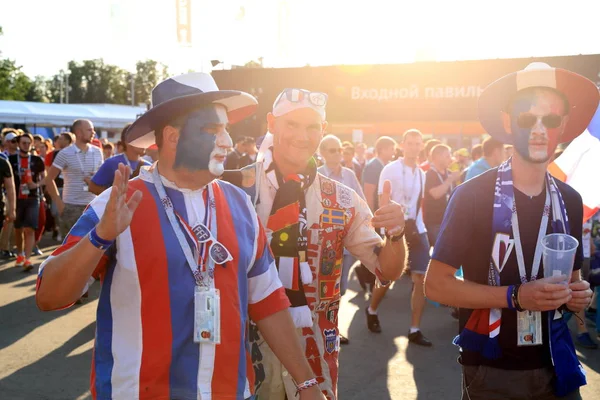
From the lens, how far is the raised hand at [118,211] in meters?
1.87

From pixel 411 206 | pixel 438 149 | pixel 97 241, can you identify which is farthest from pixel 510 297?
pixel 438 149

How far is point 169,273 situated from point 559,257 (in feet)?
4.73

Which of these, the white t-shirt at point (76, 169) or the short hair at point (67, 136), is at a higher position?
the short hair at point (67, 136)

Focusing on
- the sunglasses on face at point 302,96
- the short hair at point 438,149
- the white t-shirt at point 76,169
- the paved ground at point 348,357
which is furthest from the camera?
the white t-shirt at point 76,169


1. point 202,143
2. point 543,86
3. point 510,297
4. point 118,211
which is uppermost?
point 543,86

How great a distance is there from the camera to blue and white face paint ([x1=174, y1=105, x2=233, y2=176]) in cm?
227

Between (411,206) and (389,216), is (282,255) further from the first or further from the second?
(411,206)

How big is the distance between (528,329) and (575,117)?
104 cm

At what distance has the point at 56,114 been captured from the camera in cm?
3438

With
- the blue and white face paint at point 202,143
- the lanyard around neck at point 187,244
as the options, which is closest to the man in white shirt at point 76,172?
the blue and white face paint at point 202,143

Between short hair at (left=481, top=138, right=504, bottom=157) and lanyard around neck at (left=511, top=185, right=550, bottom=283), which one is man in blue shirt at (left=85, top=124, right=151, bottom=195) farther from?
lanyard around neck at (left=511, top=185, right=550, bottom=283)

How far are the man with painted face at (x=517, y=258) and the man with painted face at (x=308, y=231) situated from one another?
317mm

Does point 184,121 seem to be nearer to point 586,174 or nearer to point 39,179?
point 586,174

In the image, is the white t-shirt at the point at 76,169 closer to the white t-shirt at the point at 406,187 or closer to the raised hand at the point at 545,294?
the white t-shirt at the point at 406,187
